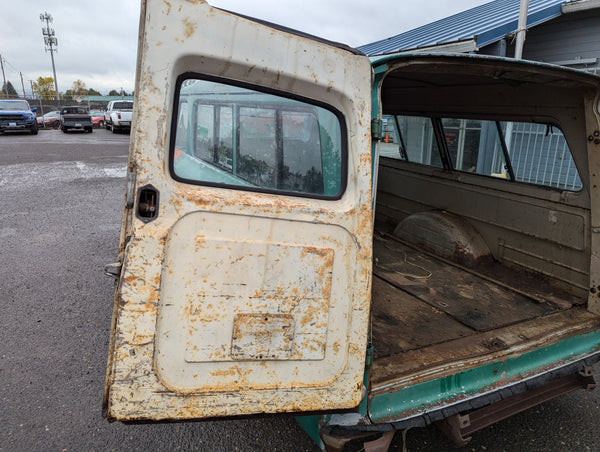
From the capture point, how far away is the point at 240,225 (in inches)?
66.9

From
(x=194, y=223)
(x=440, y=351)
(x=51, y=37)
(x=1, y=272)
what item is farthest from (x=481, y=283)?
(x=51, y=37)

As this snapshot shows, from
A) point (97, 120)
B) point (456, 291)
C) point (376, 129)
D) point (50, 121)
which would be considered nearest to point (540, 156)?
point (456, 291)

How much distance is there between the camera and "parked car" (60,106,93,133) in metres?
24.4

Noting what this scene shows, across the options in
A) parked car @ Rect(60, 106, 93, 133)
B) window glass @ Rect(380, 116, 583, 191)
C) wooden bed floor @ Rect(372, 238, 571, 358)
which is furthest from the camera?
parked car @ Rect(60, 106, 93, 133)

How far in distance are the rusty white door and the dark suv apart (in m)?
24.2

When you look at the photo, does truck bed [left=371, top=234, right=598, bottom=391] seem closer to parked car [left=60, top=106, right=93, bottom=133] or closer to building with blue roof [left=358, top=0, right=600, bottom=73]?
building with blue roof [left=358, top=0, right=600, bottom=73]

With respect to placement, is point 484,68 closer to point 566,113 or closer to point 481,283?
point 566,113

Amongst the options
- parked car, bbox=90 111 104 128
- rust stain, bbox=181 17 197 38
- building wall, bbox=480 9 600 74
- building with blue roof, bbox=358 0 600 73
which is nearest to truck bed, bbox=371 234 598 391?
rust stain, bbox=181 17 197 38

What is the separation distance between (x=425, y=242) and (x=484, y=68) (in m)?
2.60

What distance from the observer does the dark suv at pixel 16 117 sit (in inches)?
838

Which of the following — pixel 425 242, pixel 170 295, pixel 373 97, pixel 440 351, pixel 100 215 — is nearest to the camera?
pixel 170 295

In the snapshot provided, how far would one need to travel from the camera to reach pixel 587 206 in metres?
3.14

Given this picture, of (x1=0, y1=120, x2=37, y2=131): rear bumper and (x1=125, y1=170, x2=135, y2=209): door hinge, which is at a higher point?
(x1=0, y1=120, x2=37, y2=131): rear bumper

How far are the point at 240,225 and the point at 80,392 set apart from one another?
2141 mm
